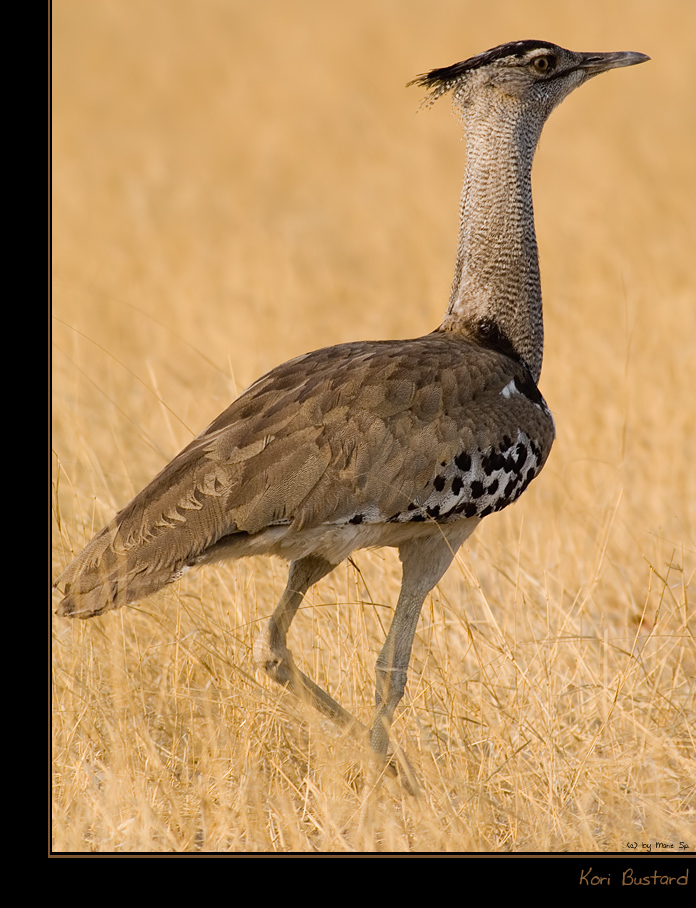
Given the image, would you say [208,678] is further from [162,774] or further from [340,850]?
[340,850]

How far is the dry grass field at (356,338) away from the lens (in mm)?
3561

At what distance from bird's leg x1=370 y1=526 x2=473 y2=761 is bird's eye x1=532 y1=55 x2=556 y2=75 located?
166 cm

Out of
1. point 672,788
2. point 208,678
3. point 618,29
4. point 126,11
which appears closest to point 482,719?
point 672,788

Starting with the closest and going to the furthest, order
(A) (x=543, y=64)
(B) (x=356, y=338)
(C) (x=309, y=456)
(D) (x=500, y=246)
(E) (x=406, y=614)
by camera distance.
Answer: (C) (x=309, y=456) < (E) (x=406, y=614) < (D) (x=500, y=246) < (A) (x=543, y=64) < (B) (x=356, y=338)

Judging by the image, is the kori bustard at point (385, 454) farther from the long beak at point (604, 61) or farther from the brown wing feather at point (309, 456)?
the long beak at point (604, 61)

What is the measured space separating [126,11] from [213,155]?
15.6 ft

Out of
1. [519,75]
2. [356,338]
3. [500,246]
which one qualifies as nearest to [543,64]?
[519,75]

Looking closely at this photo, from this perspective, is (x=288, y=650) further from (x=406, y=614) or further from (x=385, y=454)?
(x=385, y=454)

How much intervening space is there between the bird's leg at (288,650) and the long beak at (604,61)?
2.04 meters

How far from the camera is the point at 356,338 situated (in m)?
7.91

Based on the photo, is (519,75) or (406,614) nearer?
(406,614)

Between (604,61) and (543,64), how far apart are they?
0.31m

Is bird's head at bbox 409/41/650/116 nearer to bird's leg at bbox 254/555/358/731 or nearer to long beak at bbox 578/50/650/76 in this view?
long beak at bbox 578/50/650/76

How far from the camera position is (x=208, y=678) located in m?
3.97
